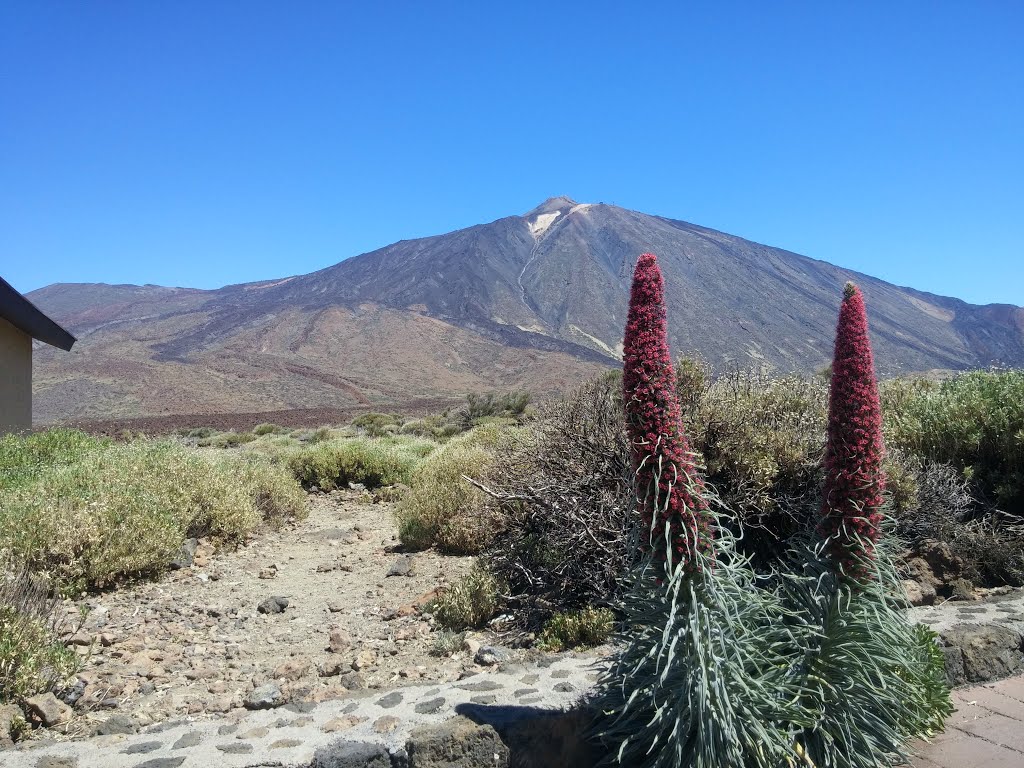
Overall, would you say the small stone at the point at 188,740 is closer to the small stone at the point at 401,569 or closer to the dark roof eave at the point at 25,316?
the small stone at the point at 401,569

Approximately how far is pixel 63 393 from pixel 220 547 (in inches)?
1705

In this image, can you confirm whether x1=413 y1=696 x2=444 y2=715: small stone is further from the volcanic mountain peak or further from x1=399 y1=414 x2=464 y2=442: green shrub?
the volcanic mountain peak

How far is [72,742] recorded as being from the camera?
3.29 meters

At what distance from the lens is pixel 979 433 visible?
241 inches

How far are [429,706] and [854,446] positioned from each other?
6.85 ft

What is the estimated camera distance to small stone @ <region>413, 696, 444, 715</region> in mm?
3225

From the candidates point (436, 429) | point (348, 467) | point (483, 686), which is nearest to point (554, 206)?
point (436, 429)

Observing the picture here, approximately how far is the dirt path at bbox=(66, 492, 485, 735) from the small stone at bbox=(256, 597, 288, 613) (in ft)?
0.10

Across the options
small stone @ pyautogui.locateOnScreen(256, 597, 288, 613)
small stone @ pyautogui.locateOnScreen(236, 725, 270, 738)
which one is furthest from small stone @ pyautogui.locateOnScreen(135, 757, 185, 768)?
small stone @ pyautogui.locateOnScreen(256, 597, 288, 613)

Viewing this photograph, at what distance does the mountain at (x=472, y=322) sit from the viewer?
2093 inches

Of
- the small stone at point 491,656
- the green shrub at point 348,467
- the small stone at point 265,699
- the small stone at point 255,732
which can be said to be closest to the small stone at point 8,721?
the small stone at point 265,699

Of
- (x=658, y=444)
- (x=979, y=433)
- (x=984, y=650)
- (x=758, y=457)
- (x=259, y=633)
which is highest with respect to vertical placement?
(x=658, y=444)

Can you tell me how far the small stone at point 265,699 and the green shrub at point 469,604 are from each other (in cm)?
139

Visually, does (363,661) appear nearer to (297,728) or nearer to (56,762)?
(297,728)
